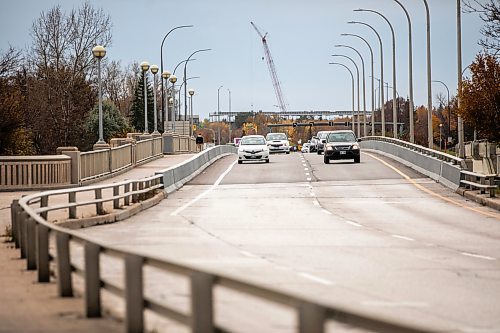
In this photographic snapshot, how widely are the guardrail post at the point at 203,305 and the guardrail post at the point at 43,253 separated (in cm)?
636

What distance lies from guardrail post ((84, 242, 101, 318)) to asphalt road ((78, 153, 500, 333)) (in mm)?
806

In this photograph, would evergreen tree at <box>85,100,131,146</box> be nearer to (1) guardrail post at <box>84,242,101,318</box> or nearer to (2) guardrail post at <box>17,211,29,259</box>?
(2) guardrail post at <box>17,211,29,259</box>

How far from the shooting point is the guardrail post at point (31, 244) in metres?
15.1

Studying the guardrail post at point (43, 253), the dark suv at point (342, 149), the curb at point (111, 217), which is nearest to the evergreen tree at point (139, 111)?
the dark suv at point (342, 149)

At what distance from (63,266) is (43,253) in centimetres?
154

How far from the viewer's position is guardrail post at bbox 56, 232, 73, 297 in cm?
1196

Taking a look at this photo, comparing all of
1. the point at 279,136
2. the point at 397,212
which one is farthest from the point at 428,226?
the point at 279,136

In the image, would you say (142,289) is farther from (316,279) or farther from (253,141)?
(253,141)

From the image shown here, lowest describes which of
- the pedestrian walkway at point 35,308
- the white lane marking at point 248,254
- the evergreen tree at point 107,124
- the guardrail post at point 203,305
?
the white lane marking at point 248,254

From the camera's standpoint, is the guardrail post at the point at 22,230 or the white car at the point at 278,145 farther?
the white car at the point at 278,145

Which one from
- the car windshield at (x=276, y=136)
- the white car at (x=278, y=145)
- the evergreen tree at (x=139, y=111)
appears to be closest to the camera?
the white car at (x=278, y=145)

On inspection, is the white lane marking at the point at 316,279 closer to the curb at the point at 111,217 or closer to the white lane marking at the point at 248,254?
the white lane marking at the point at 248,254

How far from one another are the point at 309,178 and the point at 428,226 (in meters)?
21.8

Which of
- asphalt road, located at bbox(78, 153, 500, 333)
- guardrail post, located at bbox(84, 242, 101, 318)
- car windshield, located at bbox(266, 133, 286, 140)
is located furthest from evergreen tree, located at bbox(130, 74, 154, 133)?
guardrail post, located at bbox(84, 242, 101, 318)
